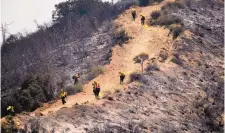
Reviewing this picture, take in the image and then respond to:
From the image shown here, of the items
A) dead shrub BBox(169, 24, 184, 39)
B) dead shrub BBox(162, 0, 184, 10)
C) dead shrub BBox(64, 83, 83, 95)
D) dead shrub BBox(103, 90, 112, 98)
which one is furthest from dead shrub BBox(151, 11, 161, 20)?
dead shrub BBox(103, 90, 112, 98)

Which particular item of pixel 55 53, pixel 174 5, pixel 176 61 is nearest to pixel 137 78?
pixel 176 61

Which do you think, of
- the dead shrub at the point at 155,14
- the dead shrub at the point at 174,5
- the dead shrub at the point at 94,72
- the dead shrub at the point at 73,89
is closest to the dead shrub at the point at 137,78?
the dead shrub at the point at 94,72

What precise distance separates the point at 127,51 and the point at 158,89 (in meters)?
8.98

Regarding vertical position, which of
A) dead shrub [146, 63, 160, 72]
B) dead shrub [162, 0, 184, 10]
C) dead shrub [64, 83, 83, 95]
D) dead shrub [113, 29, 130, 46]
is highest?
dead shrub [162, 0, 184, 10]

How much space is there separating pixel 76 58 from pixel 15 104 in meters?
13.3

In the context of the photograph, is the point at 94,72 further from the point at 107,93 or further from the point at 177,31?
the point at 177,31

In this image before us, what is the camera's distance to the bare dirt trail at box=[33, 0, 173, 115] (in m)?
26.6

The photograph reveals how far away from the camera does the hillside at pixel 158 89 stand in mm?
21484

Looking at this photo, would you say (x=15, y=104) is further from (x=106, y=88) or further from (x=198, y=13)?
(x=198, y=13)

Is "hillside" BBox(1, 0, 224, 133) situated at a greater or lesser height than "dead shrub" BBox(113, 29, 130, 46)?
lesser

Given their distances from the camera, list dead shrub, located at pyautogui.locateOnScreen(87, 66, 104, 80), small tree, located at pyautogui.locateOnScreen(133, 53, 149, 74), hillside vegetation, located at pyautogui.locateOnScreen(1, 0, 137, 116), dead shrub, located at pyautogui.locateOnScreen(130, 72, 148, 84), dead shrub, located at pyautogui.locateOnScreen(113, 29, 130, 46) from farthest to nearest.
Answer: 1. dead shrub, located at pyautogui.locateOnScreen(113, 29, 130, 46)
2. small tree, located at pyautogui.locateOnScreen(133, 53, 149, 74)
3. dead shrub, located at pyautogui.locateOnScreen(87, 66, 104, 80)
4. dead shrub, located at pyautogui.locateOnScreen(130, 72, 148, 84)
5. hillside vegetation, located at pyautogui.locateOnScreen(1, 0, 137, 116)

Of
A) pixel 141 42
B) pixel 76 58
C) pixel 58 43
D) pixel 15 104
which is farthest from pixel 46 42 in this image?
pixel 15 104

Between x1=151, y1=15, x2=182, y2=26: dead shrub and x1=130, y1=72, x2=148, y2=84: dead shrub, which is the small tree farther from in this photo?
x1=151, y1=15, x2=182, y2=26: dead shrub

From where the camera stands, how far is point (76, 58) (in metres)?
36.3
